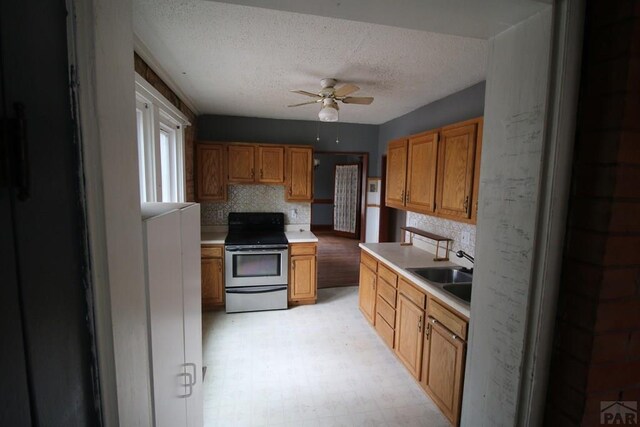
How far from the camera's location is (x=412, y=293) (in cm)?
238

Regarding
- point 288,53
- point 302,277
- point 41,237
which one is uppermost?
point 288,53

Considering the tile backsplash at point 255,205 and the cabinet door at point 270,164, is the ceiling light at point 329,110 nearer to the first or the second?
the cabinet door at point 270,164

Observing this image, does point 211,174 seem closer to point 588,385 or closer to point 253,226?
point 253,226

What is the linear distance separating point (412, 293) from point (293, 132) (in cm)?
294

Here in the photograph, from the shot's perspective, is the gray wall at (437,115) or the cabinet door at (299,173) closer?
the gray wall at (437,115)

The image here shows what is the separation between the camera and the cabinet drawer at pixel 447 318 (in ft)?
5.91

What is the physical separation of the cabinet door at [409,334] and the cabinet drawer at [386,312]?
0.08 meters

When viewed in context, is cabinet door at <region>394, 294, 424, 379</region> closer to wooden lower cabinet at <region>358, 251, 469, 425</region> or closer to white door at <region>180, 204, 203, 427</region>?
wooden lower cabinet at <region>358, 251, 469, 425</region>

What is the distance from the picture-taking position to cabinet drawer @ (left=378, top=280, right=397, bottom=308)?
2.71m

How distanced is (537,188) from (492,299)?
346mm

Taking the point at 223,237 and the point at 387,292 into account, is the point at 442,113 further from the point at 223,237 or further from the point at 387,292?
the point at 223,237

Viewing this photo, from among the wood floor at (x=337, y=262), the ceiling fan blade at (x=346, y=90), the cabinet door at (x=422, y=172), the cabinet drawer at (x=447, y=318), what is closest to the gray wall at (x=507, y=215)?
the cabinet drawer at (x=447, y=318)

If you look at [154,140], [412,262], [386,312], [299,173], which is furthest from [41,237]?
[299,173]

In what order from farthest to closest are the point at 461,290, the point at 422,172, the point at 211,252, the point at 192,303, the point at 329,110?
the point at 211,252 < the point at 422,172 < the point at 329,110 < the point at 461,290 < the point at 192,303
